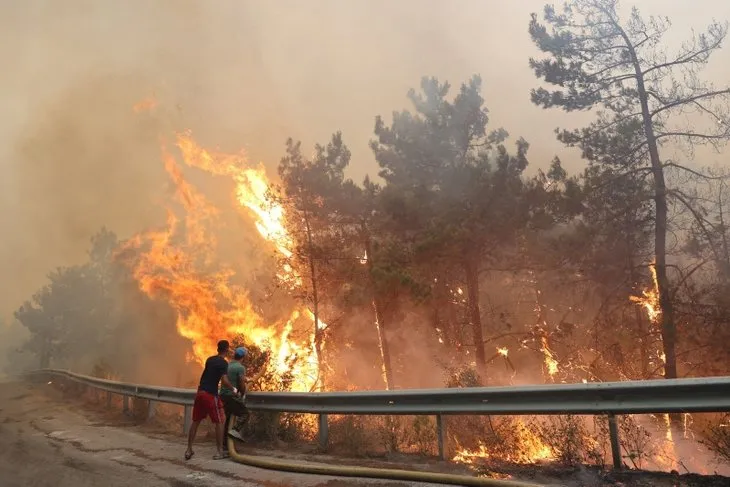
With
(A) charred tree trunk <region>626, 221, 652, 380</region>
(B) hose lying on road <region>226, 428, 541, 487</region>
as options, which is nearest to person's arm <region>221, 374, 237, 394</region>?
(B) hose lying on road <region>226, 428, 541, 487</region>

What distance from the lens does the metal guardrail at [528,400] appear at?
14.7ft

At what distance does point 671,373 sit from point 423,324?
1231 cm

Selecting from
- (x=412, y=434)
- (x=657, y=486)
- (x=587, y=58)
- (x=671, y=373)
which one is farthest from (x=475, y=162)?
(x=657, y=486)

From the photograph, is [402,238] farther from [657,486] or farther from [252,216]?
[657,486]

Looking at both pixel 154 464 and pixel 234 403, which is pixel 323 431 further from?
pixel 154 464

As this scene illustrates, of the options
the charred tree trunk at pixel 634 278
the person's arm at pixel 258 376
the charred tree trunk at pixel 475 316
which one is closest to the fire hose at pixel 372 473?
the person's arm at pixel 258 376

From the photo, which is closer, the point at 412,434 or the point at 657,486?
the point at 657,486

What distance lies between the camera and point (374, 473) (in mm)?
5375

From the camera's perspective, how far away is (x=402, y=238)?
1959cm

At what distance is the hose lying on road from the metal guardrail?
3.31 ft

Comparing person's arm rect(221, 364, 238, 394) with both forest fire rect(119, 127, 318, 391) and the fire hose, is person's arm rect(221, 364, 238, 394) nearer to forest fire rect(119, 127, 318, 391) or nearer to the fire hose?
the fire hose

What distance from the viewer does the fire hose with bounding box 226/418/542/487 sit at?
4.64m

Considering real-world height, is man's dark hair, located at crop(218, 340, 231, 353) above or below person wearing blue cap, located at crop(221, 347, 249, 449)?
above

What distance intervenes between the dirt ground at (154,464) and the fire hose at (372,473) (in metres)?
0.10
